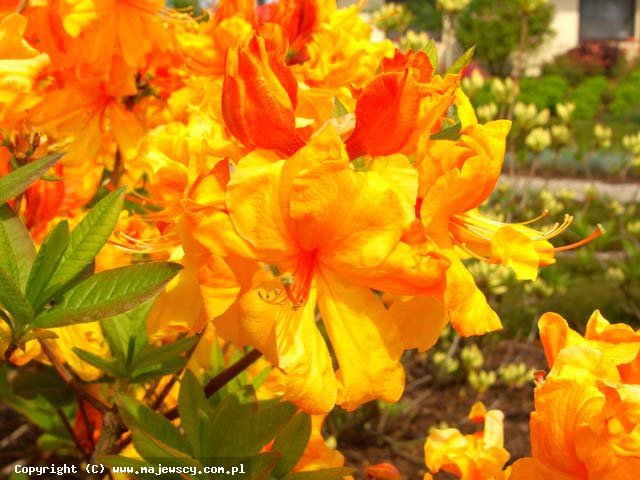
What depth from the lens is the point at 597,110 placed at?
557 inches

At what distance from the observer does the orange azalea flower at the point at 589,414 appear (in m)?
0.59

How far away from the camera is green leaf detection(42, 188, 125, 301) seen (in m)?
0.71

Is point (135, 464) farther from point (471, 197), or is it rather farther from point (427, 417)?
point (427, 417)

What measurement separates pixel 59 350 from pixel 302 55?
55 centimetres

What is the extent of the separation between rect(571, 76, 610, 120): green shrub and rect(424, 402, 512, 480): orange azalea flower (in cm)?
1277

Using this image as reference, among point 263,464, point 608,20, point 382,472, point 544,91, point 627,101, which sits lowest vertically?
point 608,20

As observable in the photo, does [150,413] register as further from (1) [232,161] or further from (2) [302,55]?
(2) [302,55]

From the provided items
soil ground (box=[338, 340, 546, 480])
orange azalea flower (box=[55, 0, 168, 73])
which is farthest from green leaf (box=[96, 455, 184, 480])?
soil ground (box=[338, 340, 546, 480])

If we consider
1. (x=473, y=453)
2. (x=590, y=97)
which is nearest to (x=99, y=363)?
(x=473, y=453)

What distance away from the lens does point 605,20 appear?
19.7 metres

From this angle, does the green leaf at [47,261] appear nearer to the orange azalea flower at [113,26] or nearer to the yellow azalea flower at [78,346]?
the yellow azalea flower at [78,346]

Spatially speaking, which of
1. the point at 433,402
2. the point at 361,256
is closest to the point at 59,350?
the point at 361,256

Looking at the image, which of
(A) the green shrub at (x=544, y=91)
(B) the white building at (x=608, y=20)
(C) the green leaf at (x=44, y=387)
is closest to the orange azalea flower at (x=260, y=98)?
(C) the green leaf at (x=44, y=387)

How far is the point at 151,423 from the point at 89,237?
17cm
